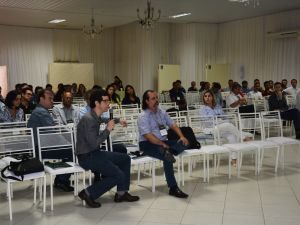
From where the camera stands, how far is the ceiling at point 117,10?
9703 millimetres

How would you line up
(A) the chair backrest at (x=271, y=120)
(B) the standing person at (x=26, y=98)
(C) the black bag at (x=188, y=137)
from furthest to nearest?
1. (B) the standing person at (x=26, y=98)
2. (A) the chair backrest at (x=271, y=120)
3. (C) the black bag at (x=188, y=137)

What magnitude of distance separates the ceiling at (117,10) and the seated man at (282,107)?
2.56 meters

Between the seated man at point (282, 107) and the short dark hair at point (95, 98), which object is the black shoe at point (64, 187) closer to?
the short dark hair at point (95, 98)

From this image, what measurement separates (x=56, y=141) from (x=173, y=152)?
4.46 ft

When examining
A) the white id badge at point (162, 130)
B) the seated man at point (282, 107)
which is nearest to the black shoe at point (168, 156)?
the white id badge at point (162, 130)

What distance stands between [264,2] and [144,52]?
484 centimetres

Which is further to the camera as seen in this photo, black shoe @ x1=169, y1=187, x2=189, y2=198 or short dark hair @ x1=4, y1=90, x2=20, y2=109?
short dark hair @ x1=4, y1=90, x2=20, y2=109

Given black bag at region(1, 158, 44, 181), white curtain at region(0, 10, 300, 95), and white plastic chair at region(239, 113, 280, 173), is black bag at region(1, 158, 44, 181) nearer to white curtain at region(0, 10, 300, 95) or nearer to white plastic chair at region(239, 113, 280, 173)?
white plastic chair at region(239, 113, 280, 173)


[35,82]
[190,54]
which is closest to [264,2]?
[190,54]

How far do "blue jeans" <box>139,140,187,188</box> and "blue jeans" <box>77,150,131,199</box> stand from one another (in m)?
0.40

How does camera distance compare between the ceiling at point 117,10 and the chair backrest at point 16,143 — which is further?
the ceiling at point 117,10

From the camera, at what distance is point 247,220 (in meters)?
3.86

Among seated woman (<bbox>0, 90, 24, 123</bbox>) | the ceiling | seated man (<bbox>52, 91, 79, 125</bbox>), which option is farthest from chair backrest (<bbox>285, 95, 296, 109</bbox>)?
seated woman (<bbox>0, 90, 24, 123</bbox>)

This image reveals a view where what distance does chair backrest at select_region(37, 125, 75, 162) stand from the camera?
4504 mm
